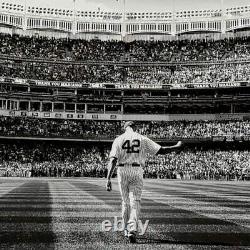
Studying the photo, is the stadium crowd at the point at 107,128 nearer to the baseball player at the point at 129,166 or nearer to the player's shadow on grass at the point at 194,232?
the player's shadow on grass at the point at 194,232

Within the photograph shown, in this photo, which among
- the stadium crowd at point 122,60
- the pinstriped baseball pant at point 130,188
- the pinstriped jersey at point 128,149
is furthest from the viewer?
the stadium crowd at point 122,60

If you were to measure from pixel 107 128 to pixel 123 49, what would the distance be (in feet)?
52.8

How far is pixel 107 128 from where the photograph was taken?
212 feet

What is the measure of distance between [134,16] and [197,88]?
19.9 meters

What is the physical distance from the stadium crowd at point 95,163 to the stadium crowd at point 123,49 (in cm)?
1608

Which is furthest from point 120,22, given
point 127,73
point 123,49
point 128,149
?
point 128,149

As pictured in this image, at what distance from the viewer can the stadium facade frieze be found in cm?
7425

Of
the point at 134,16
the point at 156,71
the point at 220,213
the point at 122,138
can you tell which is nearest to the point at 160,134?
the point at 156,71

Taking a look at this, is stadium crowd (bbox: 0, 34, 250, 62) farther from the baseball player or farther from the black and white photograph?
the baseball player

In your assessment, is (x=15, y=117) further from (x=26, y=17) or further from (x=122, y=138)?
(x=122, y=138)

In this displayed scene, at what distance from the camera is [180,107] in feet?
218

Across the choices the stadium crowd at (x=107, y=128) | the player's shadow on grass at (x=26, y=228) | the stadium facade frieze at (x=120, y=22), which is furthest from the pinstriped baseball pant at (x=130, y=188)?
the stadium facade frieze at (x=120, y=22)

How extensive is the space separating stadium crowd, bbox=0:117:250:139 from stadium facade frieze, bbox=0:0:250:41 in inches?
701

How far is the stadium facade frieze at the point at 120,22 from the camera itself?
74250mm
